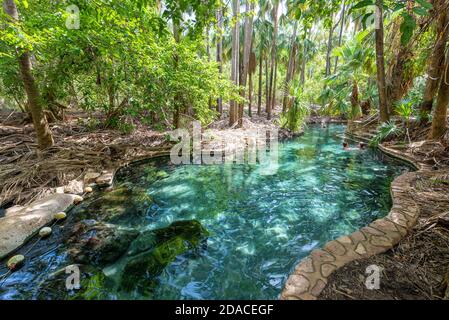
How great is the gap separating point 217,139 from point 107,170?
13.0ft

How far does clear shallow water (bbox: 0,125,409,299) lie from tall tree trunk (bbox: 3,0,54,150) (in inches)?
77.4

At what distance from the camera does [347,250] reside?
262cm

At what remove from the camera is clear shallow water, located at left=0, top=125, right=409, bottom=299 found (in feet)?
8.46

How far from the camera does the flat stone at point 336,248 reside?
8.48 feet

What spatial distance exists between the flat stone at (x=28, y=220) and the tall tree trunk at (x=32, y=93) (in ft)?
7.03

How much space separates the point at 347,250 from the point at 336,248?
113 millimetres

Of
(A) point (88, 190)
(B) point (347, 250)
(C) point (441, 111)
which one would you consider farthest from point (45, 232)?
(C) point (441, 111)

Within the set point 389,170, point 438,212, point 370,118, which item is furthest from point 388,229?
point 370,118

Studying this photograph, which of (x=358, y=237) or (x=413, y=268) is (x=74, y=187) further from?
(x=413, y=268)

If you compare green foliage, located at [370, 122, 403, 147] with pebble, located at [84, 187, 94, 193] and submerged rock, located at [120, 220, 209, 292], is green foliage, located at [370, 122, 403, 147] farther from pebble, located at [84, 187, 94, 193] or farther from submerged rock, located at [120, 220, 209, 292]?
pebble, located at [84, 187, 94, 193]

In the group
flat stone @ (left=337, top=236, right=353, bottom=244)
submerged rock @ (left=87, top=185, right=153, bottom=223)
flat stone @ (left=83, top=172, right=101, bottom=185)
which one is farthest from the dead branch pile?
flat stone @ (left=337, top=236, right=353, bottom=244)

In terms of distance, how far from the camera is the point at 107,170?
5.61 metres
